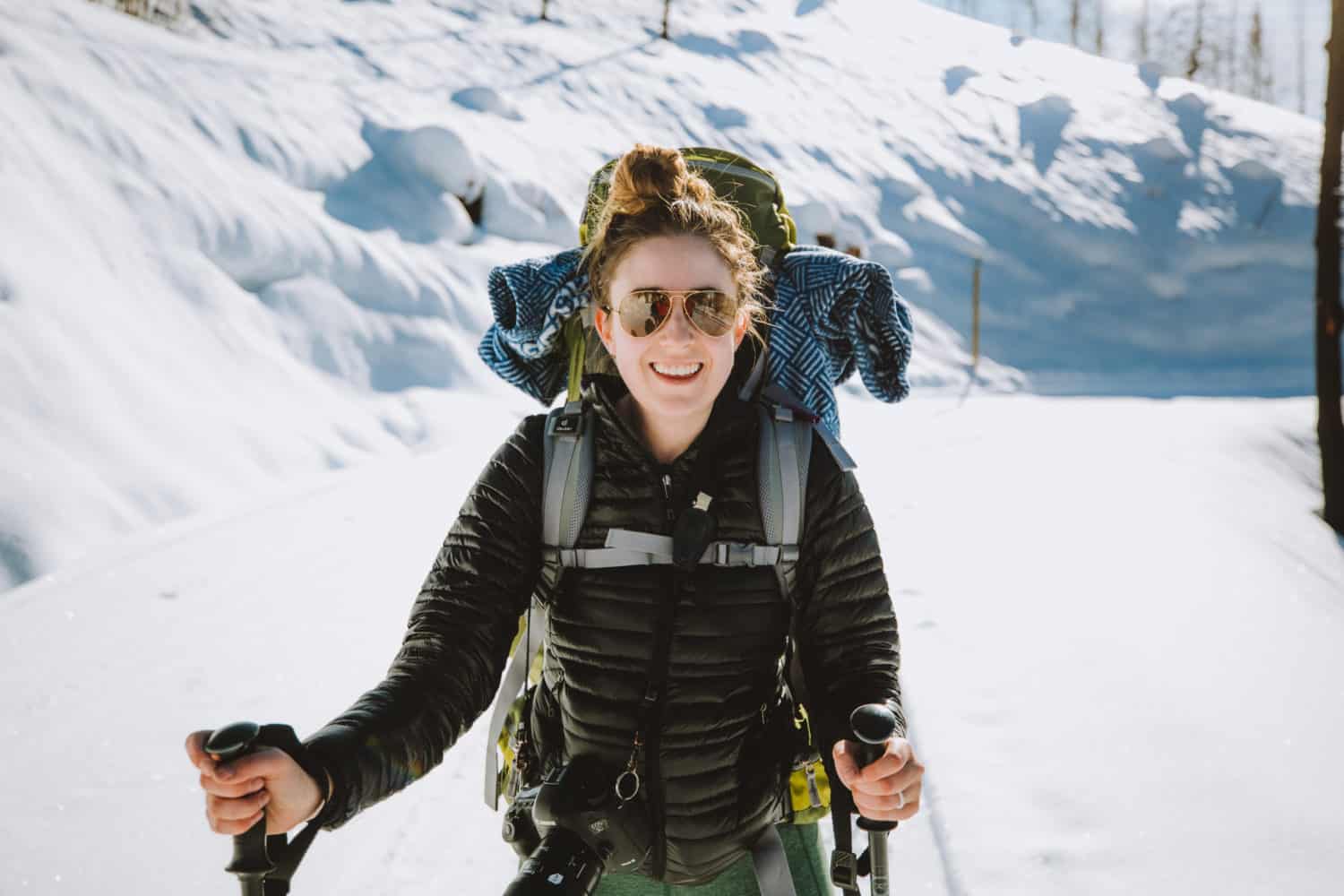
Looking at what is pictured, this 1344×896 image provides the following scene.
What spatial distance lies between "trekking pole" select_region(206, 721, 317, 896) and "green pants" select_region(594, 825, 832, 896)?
0.65 m

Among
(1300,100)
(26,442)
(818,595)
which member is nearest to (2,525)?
(26,442)

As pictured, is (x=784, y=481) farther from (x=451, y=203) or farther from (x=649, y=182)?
(x=451, y=203)

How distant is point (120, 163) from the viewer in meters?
8.08

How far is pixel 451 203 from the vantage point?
1241 cm

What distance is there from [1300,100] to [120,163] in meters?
65.4

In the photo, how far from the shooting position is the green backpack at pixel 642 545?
1.38 m

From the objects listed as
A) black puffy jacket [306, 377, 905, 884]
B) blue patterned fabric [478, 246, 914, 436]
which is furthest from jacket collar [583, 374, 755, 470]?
blue patterned fabric [478, 246, 914, 436]

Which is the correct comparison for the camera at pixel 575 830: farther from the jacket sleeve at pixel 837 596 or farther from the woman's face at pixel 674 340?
the woman's face at pixel 674 340

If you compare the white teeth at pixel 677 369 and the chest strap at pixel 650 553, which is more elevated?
the white teeth at pixel 677 369

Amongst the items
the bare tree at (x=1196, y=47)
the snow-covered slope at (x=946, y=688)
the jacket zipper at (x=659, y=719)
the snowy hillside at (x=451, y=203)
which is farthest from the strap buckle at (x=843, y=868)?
the bare tree at (x=1196, y=47)

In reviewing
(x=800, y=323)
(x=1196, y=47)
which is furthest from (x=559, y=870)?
(x=1196, y=47)

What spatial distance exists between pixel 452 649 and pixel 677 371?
60cm

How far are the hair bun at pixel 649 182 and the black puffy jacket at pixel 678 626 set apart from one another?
1.14 ft

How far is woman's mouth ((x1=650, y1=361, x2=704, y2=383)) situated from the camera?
1.38m
